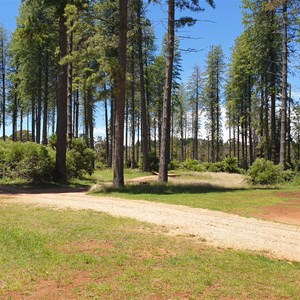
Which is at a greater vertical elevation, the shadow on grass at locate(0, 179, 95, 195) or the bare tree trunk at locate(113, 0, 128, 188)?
the bare tree trunk at locate(113, 0, 128, 188)

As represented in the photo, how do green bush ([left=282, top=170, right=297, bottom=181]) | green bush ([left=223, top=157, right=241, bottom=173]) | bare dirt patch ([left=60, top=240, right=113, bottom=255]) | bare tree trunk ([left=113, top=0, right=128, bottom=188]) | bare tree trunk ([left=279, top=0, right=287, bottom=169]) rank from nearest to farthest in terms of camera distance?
1. bare dirt patch ([left=60, top=240, right=113, bottom=255])
2. bare tree trunk ([left=113, top=0, right=128, bottom=188])
3. green bush ([left=282, top=170, right=297, bottom=181])
4. bare tree trunk ([left=279, top=0, right=287, bottom=169])
5. green bush ([left=223, top=157, right=241, bottom=173])

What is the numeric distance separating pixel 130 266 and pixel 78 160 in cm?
1631

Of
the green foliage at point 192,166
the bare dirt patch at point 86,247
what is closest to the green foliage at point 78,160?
the bare dirt patch at point 86,247

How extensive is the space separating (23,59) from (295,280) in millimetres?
32780

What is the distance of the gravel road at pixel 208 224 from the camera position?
285 inches

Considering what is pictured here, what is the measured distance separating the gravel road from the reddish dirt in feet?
2.41

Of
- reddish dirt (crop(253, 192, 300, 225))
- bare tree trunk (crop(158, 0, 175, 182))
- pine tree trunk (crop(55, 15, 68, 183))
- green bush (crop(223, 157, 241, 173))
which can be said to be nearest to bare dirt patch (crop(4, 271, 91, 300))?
reddish dirt (crop(253, 192, 300, 225))

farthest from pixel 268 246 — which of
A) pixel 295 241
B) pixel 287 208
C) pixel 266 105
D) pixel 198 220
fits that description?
pixel 266 105

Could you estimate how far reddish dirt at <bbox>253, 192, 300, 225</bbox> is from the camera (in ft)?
32.8

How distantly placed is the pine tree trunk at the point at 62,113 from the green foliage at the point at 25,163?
1.74 ft

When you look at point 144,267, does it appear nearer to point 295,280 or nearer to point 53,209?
point 295,280

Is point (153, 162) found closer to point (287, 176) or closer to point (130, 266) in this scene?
point (287, 176)

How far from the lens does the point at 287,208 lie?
38.9 ft

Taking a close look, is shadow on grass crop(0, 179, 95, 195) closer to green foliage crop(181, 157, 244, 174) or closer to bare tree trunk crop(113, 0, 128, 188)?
bare tree trunk crop(113, 0, 128, 188)
